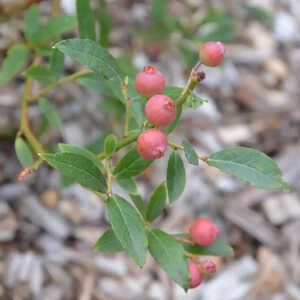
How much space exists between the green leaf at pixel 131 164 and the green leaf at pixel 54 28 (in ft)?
1.79

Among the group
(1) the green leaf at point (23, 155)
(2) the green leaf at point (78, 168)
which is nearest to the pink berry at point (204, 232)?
(2) the green leaf at point (78, 168)

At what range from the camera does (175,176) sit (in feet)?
3.37

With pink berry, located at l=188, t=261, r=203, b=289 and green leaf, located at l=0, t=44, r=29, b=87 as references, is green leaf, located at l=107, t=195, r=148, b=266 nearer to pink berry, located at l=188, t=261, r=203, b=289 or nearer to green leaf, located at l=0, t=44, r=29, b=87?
pink berry, located at l=188, t=261, r=203, b=289

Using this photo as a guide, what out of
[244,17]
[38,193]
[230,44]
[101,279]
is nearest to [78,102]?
[38,193]

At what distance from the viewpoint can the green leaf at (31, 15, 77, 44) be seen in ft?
4.66

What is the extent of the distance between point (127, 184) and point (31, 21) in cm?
71

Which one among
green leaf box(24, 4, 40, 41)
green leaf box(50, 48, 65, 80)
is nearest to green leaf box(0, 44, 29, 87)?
green leaf box(24, 4, 40, 41)

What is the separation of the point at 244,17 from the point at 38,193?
171 cm

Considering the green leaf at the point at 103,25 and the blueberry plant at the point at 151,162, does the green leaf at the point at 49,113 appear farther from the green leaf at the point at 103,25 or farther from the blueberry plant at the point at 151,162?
the green leaf at the point at 103,25

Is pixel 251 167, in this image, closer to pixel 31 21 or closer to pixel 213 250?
pixel 213 250

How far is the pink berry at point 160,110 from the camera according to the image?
0.85 m

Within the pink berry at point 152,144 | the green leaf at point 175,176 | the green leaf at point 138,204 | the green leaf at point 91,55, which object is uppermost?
the green leaf at point 91,55

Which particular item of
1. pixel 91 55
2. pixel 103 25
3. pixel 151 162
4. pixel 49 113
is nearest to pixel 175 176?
pixel 151 162

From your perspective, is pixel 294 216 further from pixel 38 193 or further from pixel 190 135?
pixel 38 193
